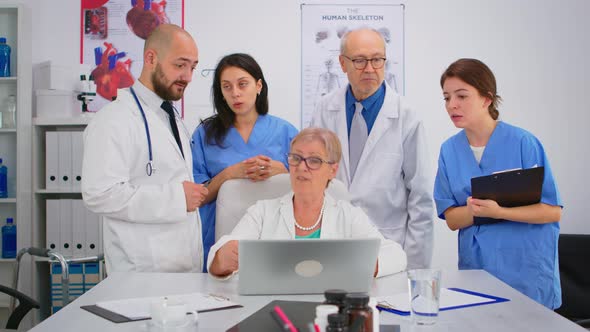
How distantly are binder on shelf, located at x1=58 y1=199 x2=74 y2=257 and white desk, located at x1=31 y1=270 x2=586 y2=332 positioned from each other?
2.04 m

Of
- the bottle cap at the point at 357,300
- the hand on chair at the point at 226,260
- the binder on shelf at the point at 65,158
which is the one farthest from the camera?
the binder on shelf at the point at 65,158

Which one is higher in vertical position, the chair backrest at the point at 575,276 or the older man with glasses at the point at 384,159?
the older man with glasses at the point at 384,159

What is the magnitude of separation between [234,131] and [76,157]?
64.8 inches

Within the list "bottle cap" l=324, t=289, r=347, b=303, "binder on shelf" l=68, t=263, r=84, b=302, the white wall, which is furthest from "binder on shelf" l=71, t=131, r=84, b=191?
"bottle cap" l=324, t=289, r=347, b=303

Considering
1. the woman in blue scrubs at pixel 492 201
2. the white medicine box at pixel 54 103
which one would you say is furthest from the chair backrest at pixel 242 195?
the white medicine box at pixel 54 103

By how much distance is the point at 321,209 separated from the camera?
85.6 inches

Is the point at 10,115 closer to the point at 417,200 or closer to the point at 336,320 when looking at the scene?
the point at 417,200

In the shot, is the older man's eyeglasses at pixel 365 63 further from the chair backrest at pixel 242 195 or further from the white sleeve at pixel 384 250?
the white sleeve at pixel 384 250

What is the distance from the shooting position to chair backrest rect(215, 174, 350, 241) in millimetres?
2332

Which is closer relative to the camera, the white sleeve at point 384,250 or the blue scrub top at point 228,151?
the white sleeve at point 384,250

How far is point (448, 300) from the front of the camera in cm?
168

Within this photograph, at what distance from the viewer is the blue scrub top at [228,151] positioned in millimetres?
2711

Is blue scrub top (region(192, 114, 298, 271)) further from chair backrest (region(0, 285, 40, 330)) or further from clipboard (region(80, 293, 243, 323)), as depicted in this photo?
clipboard (region(80, 293, 243, 323))

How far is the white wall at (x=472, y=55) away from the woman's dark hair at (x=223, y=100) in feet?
4.57
